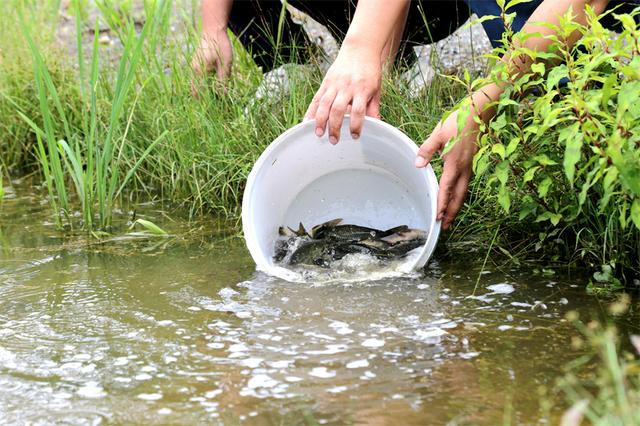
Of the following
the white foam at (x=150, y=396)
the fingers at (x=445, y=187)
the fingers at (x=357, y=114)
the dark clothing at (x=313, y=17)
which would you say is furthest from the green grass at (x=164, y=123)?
the white foam at (x=150, y=396)

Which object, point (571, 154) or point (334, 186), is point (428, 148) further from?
point (334, 186)

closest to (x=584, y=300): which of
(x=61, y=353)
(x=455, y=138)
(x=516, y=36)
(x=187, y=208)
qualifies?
(x=455, y=138)

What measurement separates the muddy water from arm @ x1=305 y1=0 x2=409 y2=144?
0.49 metres

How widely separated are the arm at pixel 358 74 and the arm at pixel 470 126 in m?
0.25

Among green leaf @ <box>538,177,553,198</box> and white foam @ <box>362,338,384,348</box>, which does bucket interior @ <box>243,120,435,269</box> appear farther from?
white foam @ <box>362,338,384,348</box>

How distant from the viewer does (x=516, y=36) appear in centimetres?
226

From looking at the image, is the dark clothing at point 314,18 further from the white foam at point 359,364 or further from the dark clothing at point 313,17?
the white foam at point 359,364

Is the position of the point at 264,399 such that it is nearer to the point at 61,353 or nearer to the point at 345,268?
the point at 61,353

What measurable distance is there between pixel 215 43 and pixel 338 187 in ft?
2.69

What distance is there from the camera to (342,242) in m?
2.93

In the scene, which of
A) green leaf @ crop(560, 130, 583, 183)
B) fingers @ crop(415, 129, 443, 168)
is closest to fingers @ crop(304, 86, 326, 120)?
fingers @ crop(415, 129, 443, 168)

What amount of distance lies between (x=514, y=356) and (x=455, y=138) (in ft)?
2.04

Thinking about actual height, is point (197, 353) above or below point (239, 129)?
below

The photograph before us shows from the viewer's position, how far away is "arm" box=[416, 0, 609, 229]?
238 cm
